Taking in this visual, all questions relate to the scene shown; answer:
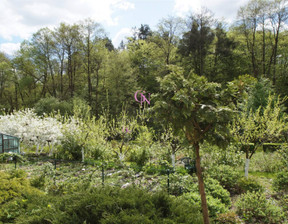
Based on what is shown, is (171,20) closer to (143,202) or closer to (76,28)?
(76,28)

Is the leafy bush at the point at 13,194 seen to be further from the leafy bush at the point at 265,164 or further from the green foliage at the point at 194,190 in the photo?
the leafy bush at the point at 265,164

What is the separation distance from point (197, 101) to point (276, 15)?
1767 centimetres

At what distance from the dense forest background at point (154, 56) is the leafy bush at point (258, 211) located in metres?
12.9

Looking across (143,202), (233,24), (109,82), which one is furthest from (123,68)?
(143,202)

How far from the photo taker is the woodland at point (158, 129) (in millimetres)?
2936

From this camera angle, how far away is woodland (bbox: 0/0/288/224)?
9.63 feet

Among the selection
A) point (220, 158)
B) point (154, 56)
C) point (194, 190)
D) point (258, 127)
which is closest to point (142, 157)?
point (220, 158)

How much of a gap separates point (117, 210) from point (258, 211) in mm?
3147

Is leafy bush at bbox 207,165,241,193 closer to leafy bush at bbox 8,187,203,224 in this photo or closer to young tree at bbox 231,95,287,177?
young tree at bbox 231,95,287,177

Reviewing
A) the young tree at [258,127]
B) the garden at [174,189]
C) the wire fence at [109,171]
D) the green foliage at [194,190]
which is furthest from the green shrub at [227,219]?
the young tree at [258,127]

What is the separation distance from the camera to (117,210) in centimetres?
282

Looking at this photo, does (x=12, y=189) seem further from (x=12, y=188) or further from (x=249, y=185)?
(x=249, y=185)

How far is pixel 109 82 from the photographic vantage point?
21.1 m

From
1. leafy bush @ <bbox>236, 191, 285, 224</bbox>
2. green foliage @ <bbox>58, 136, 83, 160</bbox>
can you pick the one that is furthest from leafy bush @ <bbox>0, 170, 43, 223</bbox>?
green foliage @ <bbox>58, 136, 83, 160</bbox>
